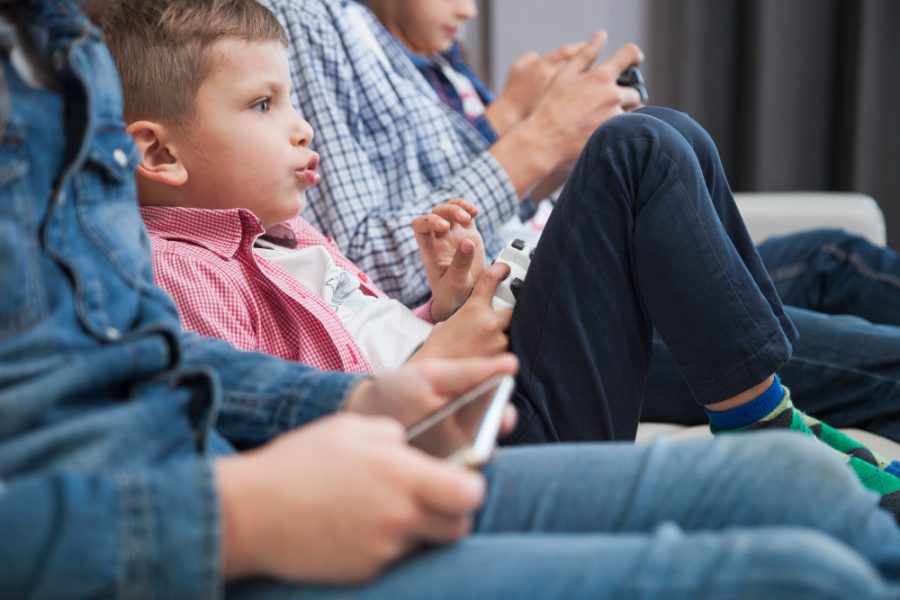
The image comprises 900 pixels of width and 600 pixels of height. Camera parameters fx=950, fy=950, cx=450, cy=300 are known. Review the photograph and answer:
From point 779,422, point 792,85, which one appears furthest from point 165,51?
point 792,85

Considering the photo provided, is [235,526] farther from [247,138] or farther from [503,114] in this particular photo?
[503,114]

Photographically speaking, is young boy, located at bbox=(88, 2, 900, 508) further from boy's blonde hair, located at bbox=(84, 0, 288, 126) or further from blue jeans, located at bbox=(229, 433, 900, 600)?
blue jeans, located at bbox=(229, 433, 900, 600)

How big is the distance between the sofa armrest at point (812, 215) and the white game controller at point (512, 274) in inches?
32.5

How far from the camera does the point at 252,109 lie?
3.34 feet

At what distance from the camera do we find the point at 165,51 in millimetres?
977

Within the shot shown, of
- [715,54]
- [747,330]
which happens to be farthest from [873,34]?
[747,330]

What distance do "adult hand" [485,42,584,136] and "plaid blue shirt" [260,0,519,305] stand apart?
0.73 feet

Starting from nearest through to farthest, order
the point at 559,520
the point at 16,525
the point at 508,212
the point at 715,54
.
Result: the point at 16,525
the point at 559,520
the point at 508,212
the point at 715,54

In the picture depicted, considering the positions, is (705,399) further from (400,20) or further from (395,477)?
(400,20)

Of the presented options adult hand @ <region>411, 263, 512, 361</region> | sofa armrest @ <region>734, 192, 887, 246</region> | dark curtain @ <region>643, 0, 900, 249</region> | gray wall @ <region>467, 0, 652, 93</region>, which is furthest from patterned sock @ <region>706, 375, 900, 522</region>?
gray wall @ <region>467, 0, 652, 93</region>

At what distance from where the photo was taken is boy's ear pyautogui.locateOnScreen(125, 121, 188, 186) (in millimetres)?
984

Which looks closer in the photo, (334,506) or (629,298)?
(334,506)

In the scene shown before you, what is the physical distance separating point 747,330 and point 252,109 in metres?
0.56

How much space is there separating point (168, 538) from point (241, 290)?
492 mm
